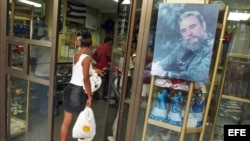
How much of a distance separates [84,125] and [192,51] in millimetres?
1165

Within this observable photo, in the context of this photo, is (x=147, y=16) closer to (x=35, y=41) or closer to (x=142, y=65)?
(x=142, y=65)

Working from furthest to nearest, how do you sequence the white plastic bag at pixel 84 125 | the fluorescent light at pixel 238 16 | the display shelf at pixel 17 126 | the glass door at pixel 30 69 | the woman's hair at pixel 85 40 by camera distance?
1. the display shelf at pixel 17 126
2. the woman's hair at pixel 85 40
3. the white plastic bag at pixel 84 125
4. the glass door at pixel 30 69
5. the fluorescent light at pixel 238 16

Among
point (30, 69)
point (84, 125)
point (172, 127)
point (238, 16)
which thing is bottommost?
point (84, 125)

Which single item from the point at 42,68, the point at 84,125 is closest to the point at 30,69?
the point at 42,68

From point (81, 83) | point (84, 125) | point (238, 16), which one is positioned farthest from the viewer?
point (81, 83)

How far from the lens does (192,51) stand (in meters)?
1.33

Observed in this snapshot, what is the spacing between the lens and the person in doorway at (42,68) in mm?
1847

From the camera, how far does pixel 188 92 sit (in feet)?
4.80

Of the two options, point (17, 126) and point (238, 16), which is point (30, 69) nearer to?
point (17, 126)

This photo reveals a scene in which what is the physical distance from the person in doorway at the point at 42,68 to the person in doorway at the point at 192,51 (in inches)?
40.9

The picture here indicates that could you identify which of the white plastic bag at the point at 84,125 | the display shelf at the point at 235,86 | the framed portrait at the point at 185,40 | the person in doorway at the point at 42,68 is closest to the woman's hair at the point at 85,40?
the person in doorway at the point at 42,68

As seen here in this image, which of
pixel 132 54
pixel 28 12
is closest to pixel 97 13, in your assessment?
pixel 28 12

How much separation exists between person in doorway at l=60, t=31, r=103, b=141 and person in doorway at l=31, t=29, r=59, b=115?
0.24m

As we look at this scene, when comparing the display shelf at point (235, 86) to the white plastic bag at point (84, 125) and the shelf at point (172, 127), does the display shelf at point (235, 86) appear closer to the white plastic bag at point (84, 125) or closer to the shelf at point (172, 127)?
the shelf at point (172, 127)
